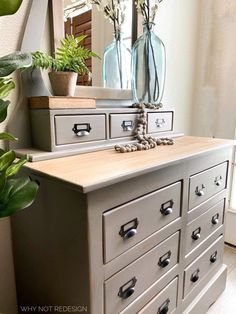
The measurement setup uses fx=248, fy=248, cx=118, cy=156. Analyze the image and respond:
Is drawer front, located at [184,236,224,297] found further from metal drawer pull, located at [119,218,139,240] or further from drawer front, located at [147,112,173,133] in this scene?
drawer front, located at [147,112,173,133]

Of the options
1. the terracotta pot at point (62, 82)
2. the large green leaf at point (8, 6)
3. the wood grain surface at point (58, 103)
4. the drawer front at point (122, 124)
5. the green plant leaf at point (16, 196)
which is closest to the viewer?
the large green leaf at point (8, 6)

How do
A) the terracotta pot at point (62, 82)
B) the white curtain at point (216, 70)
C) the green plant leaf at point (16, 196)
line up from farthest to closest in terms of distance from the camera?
the white curtain at point (216, 70), the terracotta pot at point (62, 82), the green plant leaf at point (16, 196)

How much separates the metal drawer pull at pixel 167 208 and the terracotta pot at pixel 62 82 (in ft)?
1.86

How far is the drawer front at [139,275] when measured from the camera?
2.51ft

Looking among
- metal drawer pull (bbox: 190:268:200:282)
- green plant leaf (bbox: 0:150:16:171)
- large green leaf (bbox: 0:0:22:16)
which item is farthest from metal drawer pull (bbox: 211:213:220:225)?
large green leaf (bbox: 0:0:22:16)

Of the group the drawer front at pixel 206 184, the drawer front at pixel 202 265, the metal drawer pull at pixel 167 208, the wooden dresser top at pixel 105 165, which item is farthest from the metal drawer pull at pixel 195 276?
the wooden dresser top at pixel 105 165

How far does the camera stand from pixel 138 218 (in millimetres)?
797

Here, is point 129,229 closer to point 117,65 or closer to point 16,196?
point 16,196

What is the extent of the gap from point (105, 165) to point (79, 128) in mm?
243

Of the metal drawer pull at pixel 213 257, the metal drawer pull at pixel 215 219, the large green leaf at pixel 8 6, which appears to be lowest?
the metal drawer pull at pixel 213 257

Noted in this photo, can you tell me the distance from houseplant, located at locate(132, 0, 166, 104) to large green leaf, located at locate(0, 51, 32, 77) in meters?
0.81

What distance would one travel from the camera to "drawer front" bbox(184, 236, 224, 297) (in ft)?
3.82

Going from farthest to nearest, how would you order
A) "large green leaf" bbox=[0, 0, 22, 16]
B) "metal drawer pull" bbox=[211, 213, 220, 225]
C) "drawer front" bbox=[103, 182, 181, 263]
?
1. "metal drawer pull" bbox=[211, 213, 220, 225]
2. "drawer front" bbox=[103, 182, 181, 263]
3. "large green leaf" bbox=[0, 0, 22, 16]

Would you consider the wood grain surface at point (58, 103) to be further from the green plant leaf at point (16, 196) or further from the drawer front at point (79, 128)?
the green plant leaf at point (16, 196)
